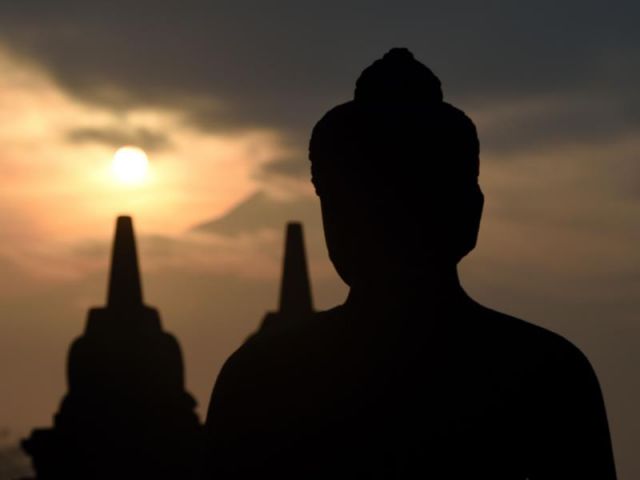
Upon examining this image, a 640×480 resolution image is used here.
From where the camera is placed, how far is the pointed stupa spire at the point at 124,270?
5400 centimetres

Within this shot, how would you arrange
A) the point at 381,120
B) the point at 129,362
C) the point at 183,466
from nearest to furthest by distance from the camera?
the point at 381,120
the point at 183,466
the point at 129,362

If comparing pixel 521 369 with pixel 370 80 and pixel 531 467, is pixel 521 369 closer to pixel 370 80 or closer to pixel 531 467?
pixel 531 467

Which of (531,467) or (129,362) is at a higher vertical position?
(129,362)

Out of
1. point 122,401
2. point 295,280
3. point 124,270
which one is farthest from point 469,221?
point 122,401

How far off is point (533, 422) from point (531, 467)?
0.61ft

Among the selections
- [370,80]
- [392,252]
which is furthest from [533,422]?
[370,80]

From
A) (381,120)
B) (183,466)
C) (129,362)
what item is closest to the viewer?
(381,120)

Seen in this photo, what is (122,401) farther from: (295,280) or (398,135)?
(398,135)

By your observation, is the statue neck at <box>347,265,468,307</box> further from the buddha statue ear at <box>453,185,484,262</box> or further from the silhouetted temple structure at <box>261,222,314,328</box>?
the silhouetted temple structure at <box>261,222,314,328</box>

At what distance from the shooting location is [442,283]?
26.9ft

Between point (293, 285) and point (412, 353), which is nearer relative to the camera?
point (412, 353)

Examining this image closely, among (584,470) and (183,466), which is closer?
(584,470)

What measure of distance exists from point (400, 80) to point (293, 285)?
47526 mm

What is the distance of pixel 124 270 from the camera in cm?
5434
